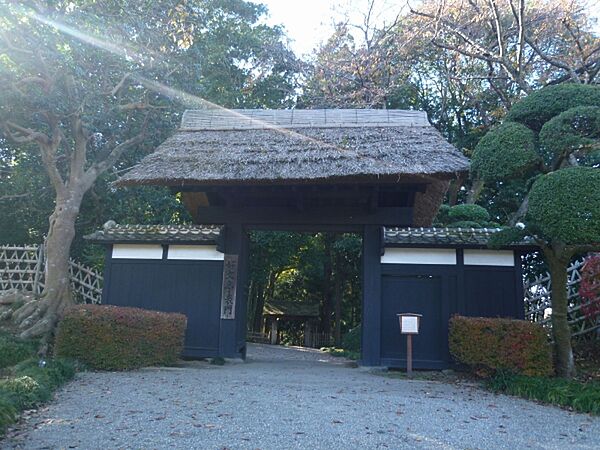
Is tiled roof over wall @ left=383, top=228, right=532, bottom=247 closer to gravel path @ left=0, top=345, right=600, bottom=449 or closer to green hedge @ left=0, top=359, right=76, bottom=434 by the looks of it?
gravel path @ left=0, top=345, right=600, bottom=449

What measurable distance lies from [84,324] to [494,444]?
6137 mm

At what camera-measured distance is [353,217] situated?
384 inches

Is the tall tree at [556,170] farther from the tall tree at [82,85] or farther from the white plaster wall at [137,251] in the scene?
the tall tree at [82,85]

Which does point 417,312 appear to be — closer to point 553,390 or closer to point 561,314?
point 561,314

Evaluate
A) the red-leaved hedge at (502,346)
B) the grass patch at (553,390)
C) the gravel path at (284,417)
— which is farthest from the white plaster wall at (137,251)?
the grass patch at (553,390)

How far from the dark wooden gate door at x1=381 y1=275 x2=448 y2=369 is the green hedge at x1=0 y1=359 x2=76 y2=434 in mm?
5379

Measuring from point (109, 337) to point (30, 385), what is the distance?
2.29 metres

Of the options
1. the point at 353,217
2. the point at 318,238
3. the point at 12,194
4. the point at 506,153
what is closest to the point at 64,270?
the point at 12,194

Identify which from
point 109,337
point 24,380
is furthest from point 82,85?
point 24,380

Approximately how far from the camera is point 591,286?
373 inches

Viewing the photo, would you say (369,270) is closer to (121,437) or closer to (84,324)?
(84,324)

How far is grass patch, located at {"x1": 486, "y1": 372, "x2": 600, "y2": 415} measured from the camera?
19.5 feet

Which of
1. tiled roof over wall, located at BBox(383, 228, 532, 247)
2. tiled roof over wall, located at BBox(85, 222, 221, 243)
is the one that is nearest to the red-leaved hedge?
tiled roof over wall, located at BBox(383, 228, 532, 247)

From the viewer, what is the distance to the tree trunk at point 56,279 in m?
11.2
